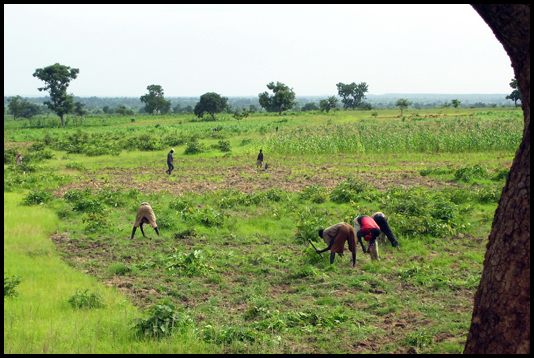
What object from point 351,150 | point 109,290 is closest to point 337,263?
point 109,290

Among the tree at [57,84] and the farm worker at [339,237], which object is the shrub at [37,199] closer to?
the farm worker at [339,237]

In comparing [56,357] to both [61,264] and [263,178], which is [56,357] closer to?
[61,264]

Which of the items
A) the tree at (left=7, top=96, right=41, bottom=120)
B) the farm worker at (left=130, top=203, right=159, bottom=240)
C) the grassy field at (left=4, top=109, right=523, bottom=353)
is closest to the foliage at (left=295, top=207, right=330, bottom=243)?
the grassy field at (left=4, top=109, right=523, bottom=353)

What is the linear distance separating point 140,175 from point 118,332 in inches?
667

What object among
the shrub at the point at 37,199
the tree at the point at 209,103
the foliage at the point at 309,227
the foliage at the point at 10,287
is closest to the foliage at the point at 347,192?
the foliage at the point at 309,227

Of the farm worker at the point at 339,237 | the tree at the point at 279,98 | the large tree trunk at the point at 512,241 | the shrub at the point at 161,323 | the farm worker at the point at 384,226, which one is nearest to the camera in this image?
the large tree trunk at the point at 512,241

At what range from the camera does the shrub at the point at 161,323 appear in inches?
246

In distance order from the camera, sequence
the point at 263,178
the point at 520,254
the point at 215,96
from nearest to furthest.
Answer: the point at 520,254, the point at 263,178, the point at 215,96

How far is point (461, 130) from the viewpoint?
3484 cm

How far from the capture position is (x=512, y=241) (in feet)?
13.8

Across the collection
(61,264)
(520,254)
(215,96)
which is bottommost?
(61,264)

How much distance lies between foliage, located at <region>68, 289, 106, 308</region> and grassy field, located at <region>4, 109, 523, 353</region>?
0.04m

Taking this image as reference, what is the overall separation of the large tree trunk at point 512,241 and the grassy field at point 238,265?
5.07 feet

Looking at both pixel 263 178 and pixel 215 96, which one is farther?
pixel 215 96
